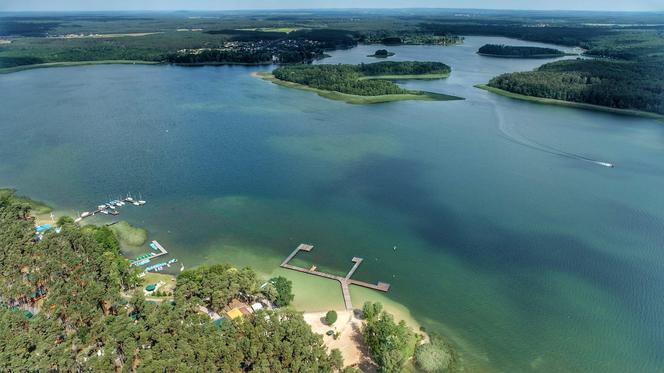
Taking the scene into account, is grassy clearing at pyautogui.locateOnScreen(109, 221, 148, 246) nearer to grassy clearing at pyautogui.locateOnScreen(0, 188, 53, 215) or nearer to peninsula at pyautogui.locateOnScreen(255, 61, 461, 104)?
grassy clearing at pyautogui.locateOnScreen(0, 188, 53, 215)

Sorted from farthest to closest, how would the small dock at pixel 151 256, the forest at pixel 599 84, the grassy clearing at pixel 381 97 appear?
the grassy clearing at pixel 381 97
the forest at pixel 599 84
the small dock at pixel 151 256

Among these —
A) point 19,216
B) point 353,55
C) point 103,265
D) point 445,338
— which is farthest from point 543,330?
point 353,55

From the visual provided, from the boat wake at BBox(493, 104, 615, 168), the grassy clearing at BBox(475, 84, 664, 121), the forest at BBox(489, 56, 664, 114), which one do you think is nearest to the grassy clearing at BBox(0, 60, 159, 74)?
the grassy clearing at BBox(475, 84, 664, 121)

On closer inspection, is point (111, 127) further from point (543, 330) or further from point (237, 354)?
point (543, 330)

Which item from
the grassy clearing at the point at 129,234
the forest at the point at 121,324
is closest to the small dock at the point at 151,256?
the grassy clearing at the point at 129,234

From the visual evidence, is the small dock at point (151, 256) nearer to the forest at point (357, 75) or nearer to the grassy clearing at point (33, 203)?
the grassy clearing at point (33, 203)

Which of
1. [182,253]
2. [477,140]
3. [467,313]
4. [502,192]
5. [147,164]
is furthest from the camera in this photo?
[477,140]
